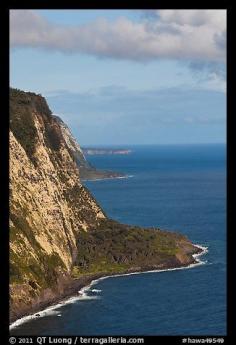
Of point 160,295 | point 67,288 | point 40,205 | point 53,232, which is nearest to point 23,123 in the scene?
point 40,205

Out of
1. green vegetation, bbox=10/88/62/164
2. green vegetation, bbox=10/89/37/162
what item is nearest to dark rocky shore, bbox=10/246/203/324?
green vegetation, bbox=10/88/62/164

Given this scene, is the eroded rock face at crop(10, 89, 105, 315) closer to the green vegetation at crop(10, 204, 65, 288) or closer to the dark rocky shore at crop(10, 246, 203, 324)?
the green vegetation at crop(10, 204, 65, 288)

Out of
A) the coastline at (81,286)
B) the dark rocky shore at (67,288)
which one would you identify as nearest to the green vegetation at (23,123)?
the dark rocky shore at (67,288)

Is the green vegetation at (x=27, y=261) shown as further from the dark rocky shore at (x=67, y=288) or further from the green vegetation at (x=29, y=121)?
the green vegetation at (x=29, y=121)
